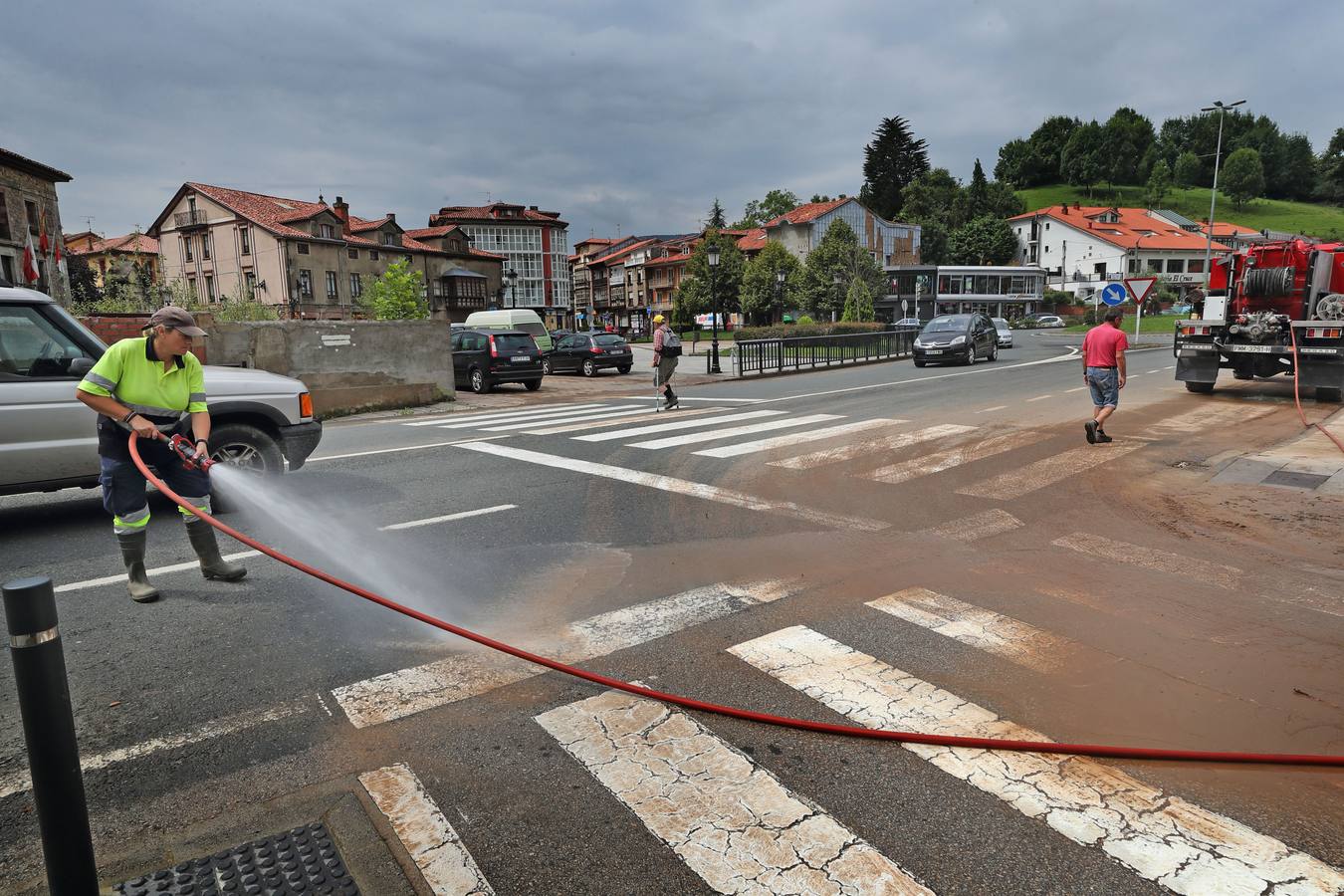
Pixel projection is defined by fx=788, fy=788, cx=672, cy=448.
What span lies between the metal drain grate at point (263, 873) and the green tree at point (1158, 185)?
137m

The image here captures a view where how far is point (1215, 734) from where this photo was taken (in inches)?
129

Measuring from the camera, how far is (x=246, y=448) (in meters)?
7.46

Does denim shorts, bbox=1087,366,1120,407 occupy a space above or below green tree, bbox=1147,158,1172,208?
below

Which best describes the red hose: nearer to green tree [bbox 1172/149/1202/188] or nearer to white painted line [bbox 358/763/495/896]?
white painted line [bbox 358/763/495/896]

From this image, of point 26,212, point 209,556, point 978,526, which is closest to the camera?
point 209,556

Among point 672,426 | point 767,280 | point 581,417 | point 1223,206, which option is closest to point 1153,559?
point 672,426

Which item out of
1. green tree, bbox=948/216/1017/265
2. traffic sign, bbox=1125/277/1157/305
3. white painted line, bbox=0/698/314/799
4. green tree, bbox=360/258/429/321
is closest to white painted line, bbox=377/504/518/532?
white painted line, bbox=0/698/314/799

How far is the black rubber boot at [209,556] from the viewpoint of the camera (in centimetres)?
523

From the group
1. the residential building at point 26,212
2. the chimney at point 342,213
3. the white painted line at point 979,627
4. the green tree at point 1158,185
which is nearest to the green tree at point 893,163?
the green tree at point 1158,185

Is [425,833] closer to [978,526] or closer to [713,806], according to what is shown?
[713,806]

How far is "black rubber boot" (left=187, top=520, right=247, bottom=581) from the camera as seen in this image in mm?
5230

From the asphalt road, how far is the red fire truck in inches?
363

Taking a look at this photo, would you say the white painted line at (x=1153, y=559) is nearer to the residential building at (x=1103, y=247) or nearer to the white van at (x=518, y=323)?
the white van at (x=518, y=323)

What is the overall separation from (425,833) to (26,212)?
178 feet
